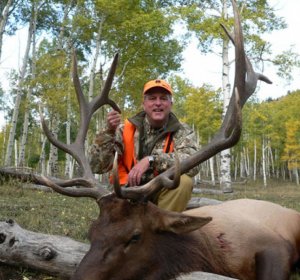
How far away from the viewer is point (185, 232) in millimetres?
3080

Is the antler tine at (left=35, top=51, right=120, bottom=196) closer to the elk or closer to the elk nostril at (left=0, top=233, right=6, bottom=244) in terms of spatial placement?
the elk

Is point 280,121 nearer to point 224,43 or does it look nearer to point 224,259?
point 224,43

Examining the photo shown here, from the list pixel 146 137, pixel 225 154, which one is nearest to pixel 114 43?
pixel 225 154

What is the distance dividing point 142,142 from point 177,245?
180cm

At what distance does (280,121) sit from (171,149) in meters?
46.1

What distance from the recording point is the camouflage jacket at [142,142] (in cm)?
459

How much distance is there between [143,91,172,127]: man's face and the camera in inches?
183

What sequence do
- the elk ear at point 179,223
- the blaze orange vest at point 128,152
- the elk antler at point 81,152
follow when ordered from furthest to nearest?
the blaze orange vest at point 128,152, the elk antler at point 81,152, the elk ear at point 179,223

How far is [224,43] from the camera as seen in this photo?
17.6 m

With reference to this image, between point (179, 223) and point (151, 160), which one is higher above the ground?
point (151, 160)

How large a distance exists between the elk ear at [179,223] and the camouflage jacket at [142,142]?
1.36 meters

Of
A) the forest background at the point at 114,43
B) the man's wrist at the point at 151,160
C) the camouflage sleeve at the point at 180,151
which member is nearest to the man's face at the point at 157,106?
the camouflage sleeve at the point at 180,151

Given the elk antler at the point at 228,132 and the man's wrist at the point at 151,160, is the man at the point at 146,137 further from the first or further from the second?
the elk antler at the point at 228,132

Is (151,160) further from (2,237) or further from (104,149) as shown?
(2,237)
